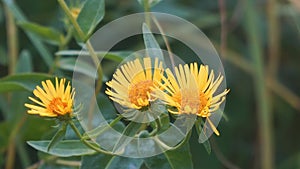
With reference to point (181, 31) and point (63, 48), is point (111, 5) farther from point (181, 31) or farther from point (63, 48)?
point (63, 48)

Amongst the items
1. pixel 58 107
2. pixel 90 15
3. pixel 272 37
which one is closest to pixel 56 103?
pixel 58 107

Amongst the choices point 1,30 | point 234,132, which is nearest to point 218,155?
point 234,132

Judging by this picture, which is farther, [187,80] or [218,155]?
[218,155]

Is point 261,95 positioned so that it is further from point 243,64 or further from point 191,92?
point 191,92

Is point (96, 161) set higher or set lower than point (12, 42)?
lower

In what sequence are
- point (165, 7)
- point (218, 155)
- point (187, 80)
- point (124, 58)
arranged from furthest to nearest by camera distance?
point (165, 7), point (218, 155), point (124, 58), point (187, 80)

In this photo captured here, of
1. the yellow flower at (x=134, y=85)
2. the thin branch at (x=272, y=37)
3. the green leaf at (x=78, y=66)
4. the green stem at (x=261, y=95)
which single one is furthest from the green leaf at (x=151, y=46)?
the thin branch at (x=272, y=37)

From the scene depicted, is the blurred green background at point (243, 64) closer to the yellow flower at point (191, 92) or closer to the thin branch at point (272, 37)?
the thin branch at point (272, 37)
